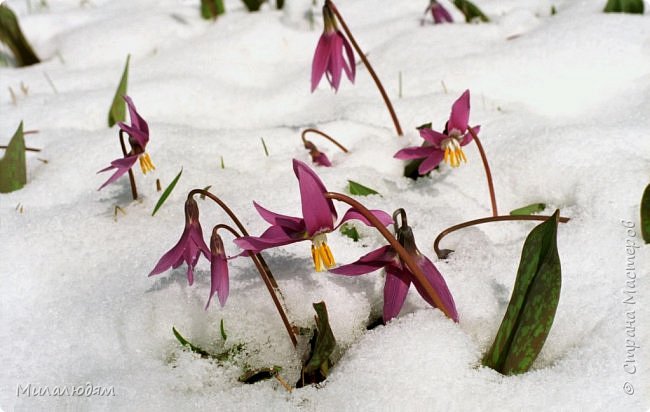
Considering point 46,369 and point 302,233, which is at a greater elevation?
point 302,233

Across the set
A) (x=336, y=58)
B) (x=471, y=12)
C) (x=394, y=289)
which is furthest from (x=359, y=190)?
(x=471, y=12)

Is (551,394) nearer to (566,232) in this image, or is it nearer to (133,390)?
(566,232)

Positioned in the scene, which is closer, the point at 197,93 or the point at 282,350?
the point at 282,350

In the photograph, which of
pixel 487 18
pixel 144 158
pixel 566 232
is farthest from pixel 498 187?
pixel 487 18

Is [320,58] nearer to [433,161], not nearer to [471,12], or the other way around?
[433,161]

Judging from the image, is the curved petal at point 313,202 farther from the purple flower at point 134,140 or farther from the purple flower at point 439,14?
the purple flower at point 439,14

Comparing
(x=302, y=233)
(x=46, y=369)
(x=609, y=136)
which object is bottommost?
(x=46, y=369)

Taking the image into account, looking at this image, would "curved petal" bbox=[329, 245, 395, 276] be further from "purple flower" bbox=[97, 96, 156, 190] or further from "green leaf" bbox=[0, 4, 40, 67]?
"green leaf" bbox=[0, 4, 40, 67]
